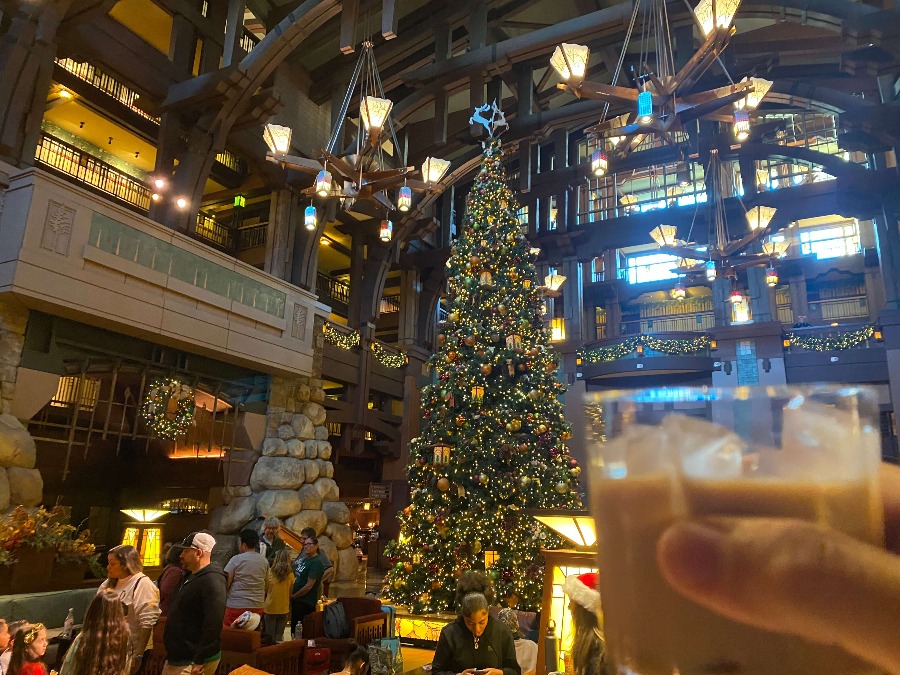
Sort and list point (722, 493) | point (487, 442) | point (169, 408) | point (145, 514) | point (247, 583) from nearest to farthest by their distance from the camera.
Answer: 1. point (722, 493)
2. point (247, 583)
3. point (487, 442)
4. point (169, 408)
5. point (145, 514)

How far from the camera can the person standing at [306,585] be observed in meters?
5.51

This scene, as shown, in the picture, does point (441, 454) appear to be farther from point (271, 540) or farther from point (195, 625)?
point (195, 625)

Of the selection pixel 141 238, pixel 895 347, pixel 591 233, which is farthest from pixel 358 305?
pixel 895 347

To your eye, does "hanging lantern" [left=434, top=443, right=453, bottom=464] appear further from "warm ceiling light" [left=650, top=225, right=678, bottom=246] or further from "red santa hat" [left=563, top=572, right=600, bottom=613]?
"warm ceiling light" [left=650, top=225, right=678, bottom=246]

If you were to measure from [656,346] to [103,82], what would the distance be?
1408cm

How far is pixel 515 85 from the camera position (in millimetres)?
12984

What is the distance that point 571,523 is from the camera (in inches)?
149

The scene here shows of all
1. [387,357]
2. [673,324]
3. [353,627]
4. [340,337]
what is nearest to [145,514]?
[340,337]

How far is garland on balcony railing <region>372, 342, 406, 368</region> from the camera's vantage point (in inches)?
556

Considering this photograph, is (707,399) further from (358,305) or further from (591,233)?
(591,233)

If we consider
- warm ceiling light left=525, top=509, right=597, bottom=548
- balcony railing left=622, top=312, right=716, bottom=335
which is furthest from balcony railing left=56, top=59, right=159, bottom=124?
balcony railing left=622, top=312, right=716, bottom=335

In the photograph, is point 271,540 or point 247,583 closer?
point 247,583

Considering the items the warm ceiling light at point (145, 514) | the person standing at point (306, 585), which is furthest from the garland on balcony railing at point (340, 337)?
the person standing at point (306, 585)

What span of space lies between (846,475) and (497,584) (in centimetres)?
673
